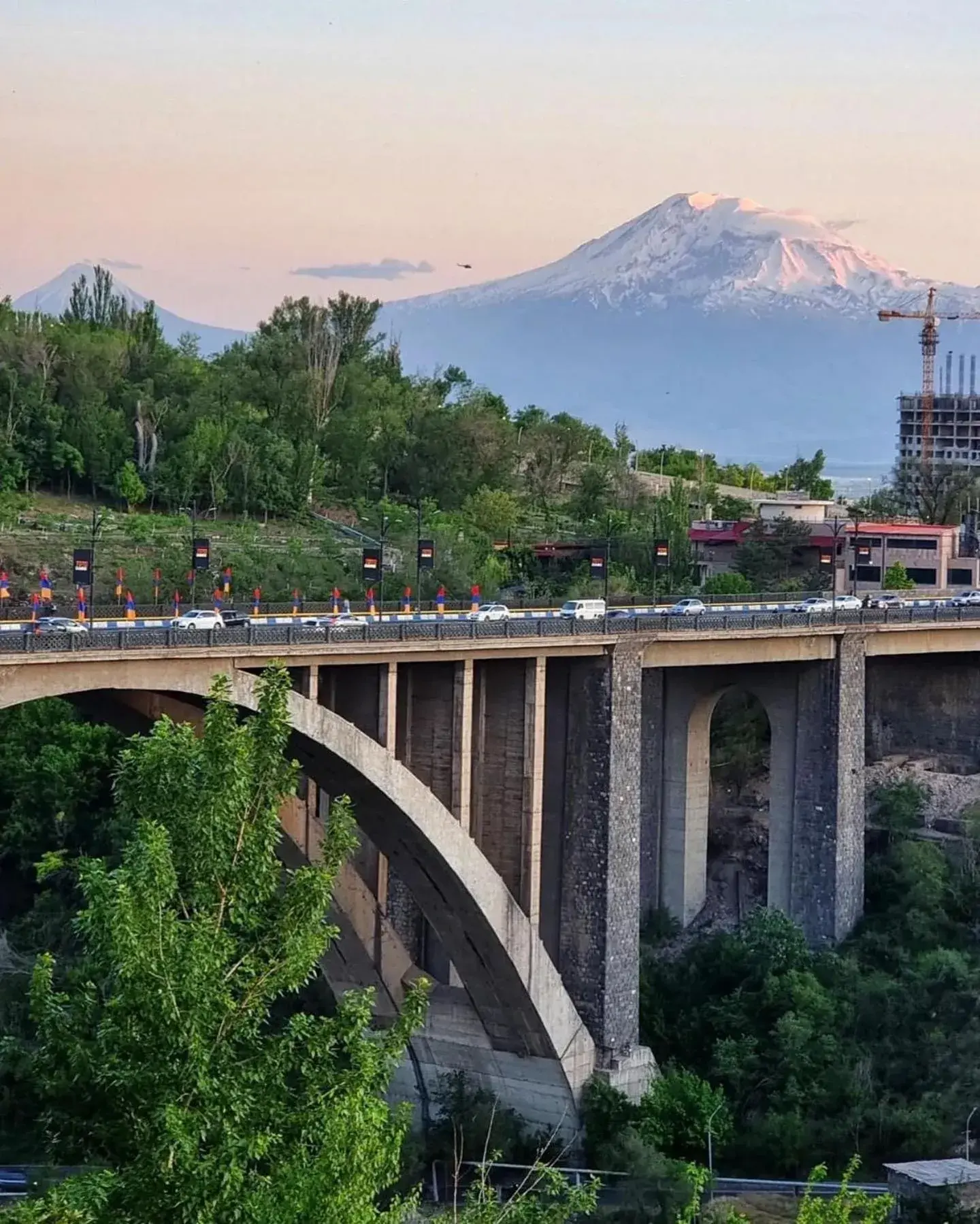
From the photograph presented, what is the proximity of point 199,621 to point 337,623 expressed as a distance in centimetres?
302

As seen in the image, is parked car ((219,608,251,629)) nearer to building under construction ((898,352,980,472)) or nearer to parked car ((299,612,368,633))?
parked car ((299,612,368,633))

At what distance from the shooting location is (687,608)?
51.2 meters

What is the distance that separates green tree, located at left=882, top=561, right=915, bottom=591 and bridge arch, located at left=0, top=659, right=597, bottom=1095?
3827 cm

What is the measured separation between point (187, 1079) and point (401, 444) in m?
73.1

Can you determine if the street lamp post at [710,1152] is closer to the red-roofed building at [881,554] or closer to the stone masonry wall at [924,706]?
the stone masonry wall at [924,706]

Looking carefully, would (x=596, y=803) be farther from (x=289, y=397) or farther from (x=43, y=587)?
(x=289, y=397)

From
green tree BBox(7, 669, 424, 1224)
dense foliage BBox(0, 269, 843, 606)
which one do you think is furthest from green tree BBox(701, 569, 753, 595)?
green tree BBox(7, 669, 424, 1224)

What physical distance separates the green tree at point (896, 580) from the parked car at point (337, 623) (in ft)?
128

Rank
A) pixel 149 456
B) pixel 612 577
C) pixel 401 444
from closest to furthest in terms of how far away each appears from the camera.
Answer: pixel 612 577, pixel 149 456, pixel 401 444

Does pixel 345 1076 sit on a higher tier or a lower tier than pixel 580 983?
higher

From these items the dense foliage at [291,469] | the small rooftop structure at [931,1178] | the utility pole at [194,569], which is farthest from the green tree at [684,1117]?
the dense foliage at [291,469]

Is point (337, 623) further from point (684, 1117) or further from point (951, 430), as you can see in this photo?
point (951, 430)

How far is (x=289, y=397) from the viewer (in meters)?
93.4

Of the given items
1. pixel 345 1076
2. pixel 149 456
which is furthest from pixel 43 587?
pixel 149 456
